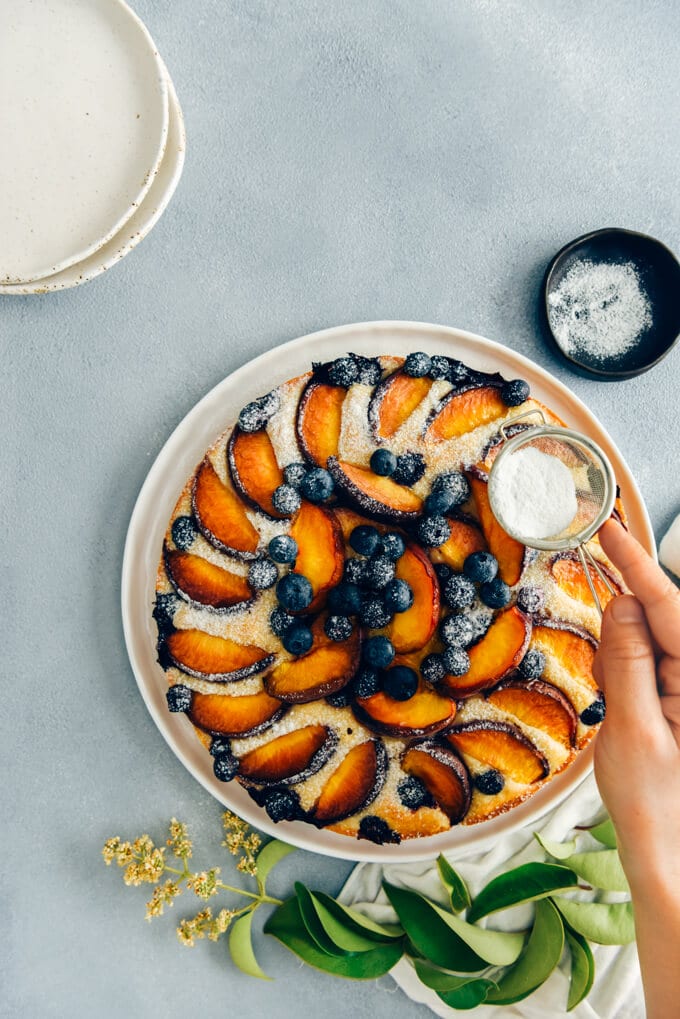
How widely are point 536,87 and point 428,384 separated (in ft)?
3.46

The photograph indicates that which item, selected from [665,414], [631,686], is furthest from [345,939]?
[665,414]

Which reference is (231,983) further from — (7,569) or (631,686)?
(631,686)

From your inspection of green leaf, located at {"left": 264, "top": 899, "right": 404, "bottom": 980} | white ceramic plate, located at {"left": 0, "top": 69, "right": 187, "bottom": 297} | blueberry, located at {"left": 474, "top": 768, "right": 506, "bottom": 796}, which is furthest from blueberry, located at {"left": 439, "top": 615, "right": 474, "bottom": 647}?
white ceramic plate, located at {"left": 0, "top": 69, "right": 187, "bottom": 297}

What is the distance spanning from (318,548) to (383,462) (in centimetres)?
24

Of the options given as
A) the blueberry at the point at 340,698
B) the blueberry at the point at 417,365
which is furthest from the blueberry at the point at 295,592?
the blueberry at the point at 417,365

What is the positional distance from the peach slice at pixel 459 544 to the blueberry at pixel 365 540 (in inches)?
5.7

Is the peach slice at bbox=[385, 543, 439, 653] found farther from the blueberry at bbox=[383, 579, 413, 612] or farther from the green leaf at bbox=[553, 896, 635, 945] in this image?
the green leaf at bbox=[553, 896, 635, 945]

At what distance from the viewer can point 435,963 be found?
205 cm

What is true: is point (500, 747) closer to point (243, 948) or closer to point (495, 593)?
point (495, 593)

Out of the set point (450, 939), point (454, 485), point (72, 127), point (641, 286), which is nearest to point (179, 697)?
point (454, 485)

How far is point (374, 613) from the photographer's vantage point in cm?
177

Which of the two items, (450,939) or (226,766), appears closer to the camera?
(226,766)

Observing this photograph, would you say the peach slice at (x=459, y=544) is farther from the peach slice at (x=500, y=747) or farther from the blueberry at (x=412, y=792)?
the blueberry at (x=412, y=792)

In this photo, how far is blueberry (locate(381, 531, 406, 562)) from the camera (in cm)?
178
